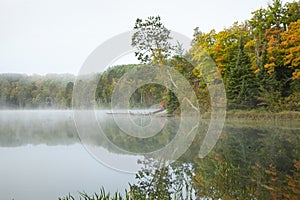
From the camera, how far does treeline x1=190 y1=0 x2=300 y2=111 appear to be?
15.0 metres

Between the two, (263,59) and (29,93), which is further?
(29,93)

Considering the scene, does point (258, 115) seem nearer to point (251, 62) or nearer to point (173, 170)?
point (251, 62)

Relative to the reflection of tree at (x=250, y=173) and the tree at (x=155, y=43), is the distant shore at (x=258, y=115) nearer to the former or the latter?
the tree at (x=155, y=43)

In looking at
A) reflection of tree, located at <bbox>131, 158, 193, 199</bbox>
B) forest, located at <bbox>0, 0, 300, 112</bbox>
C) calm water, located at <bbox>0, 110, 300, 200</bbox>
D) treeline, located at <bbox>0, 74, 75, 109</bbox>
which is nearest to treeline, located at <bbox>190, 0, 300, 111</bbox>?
forest, located at <bbox>0, 0, 300, 112</bbox>

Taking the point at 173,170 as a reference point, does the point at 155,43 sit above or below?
above

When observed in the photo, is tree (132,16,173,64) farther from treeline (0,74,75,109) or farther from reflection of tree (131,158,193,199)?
treeline (0,74,75,109)

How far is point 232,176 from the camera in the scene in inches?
172

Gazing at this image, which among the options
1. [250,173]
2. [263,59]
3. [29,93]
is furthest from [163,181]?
[29,93]

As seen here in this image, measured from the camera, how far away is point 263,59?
1605 centimetres

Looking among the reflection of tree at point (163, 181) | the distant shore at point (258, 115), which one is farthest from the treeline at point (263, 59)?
the reflection of tree at point (163, 181)

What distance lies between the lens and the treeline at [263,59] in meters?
15.0

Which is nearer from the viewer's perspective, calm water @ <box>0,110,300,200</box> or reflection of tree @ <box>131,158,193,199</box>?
reflection of tree @ <box>131,158,193,199</box>

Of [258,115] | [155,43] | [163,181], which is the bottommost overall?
[163,181]

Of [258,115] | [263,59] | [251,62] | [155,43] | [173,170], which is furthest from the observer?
[251,62]
